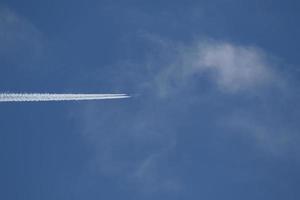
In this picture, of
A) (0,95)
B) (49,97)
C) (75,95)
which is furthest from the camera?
(75,95)

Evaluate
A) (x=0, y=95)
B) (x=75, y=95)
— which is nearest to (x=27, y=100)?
(x=0, y=95)

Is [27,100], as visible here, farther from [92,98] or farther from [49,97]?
[92,98]

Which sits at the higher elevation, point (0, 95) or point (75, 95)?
point (75, 95)

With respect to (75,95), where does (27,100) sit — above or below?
below

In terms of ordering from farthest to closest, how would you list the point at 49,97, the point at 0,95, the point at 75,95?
the point at 75,95, the point at 49,97, the point at 0,95

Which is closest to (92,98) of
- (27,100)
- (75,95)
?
(75,95)

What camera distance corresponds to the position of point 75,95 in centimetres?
7681

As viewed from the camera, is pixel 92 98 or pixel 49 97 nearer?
pixel 49 97

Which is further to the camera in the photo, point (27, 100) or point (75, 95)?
point (75, 95)

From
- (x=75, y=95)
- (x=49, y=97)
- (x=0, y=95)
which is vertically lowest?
(x=0, y=95)

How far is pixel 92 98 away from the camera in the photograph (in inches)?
3061

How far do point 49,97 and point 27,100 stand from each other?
7.40 m

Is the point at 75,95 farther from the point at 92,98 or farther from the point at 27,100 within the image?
the point at 27,100

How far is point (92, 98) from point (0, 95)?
21550 millimetres
